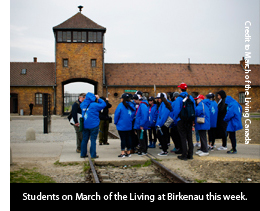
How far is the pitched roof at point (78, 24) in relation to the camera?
3531cm

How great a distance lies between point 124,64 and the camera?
4228 cm

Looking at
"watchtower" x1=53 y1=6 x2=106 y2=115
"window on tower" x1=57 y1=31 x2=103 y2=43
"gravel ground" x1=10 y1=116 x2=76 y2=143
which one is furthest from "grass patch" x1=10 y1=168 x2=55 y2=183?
"window on tower" x1=57 y1=31 x2=103 y2=43

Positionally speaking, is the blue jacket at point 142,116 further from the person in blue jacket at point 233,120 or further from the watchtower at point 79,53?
the watchtower at point 79,53

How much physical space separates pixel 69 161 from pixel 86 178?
172cm

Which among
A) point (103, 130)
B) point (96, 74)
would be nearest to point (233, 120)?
point (103, 130)

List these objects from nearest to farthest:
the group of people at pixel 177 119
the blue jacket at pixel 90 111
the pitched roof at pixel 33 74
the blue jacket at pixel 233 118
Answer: the group of people at pixel 177 119
the blue jacket at pixel 90 111
the blue jacket at pixel 233 118
the pitched roof at pixel 33 74

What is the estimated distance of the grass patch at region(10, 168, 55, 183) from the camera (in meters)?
5.90

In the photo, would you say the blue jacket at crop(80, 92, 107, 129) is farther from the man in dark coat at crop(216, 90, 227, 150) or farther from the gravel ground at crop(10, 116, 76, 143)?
the gravel ground at crop(10, 116, 76, 143)

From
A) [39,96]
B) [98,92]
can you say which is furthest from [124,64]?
[39,96]

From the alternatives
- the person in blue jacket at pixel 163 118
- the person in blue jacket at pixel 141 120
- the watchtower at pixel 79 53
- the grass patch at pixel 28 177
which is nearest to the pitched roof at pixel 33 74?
the watchtower at pixel 79 53

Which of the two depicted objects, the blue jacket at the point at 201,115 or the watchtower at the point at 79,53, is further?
the watchtower at the point at 79,53

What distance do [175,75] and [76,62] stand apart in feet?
45.6

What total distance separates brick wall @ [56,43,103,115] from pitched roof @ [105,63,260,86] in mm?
3374
